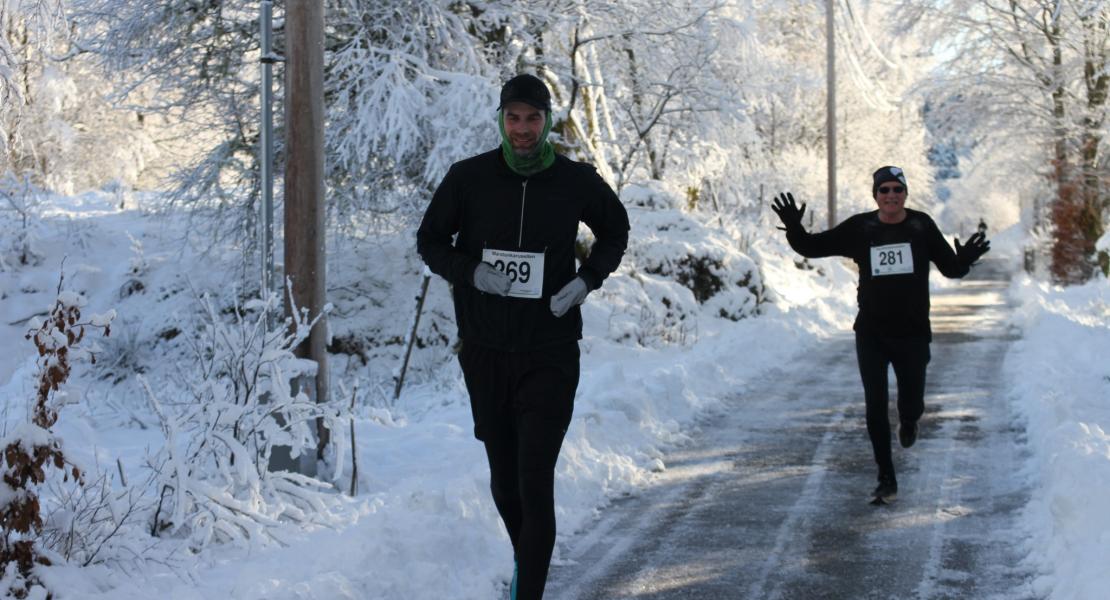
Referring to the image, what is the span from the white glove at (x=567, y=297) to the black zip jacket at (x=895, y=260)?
2736mm

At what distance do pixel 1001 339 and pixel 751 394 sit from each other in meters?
6.94

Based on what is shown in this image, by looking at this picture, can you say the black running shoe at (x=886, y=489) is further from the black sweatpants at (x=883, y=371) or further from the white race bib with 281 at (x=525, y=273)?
the white race bib with 281 at (x=525, y=273)

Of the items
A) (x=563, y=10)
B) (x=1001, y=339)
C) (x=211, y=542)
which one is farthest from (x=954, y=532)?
(x=1001, y=339)

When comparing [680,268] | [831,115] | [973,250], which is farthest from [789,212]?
[831,115]

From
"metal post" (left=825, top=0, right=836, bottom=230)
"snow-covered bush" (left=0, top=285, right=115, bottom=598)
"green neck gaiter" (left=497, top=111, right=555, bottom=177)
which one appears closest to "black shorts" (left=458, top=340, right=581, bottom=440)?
"green neck gaiter" (left=497, top=111, right=555, bottom=177)

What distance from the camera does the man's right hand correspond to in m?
3.96

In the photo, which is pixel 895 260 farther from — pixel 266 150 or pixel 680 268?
pixel 680 268

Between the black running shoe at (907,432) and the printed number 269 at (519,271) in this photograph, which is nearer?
the printed number 269 at (519,271)

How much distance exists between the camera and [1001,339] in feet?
53.4

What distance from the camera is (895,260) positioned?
6.48m

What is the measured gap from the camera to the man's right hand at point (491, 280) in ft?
13.0

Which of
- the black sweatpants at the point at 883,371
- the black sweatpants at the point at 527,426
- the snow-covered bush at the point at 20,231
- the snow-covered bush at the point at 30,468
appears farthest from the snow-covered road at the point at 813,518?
the snow-covered bush at the point at 20,231

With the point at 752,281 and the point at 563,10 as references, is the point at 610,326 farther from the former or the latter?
the point at 752,281

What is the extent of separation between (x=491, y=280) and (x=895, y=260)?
3.38m
